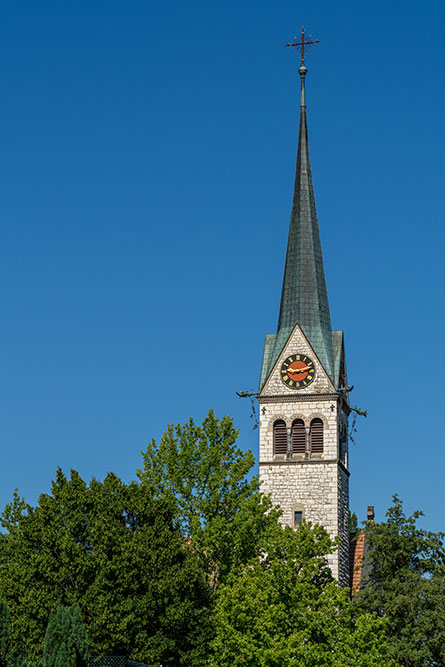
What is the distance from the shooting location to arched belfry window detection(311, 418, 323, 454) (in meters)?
61.7

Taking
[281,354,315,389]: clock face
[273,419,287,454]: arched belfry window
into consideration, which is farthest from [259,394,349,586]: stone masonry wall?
[281,354,315,389]: clock face

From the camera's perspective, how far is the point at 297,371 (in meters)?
63.4

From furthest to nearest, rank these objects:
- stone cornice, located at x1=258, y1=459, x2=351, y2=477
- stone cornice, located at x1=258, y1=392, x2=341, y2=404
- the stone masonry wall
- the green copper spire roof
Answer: the green copper spire roof, stone cornice, located at x1=258, y1=392, x2=341, y2=404, stone cornice, located at x1=258, y1=459, x2=351, y2=477, the stone masonry wall

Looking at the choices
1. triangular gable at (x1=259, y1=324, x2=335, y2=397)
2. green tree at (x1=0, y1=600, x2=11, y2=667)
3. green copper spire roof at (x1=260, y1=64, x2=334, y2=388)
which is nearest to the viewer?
green tree at (x1=0, y1=600, x2=11, y2=667)

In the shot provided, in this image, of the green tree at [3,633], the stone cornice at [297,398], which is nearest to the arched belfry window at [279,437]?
the stone cornice at [297,398]

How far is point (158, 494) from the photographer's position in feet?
172

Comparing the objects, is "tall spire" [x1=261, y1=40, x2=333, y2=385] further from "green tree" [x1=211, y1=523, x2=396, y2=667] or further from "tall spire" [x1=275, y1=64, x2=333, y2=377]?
"green tree" [x1=211, y1=523, x2=396, y2=667]

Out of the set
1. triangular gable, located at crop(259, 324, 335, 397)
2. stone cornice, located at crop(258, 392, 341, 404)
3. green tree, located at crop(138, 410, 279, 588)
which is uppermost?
triangular gable, located at crop(259, 324, 335, 397)

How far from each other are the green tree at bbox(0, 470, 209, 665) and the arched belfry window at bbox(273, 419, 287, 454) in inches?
633

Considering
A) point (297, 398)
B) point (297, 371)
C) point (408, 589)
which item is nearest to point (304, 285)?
point (297, 371)

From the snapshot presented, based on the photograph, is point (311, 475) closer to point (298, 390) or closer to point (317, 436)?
point (317, 436)

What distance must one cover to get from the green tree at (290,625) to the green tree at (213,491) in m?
2.70

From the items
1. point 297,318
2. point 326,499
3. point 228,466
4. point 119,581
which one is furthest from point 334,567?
point 119,581

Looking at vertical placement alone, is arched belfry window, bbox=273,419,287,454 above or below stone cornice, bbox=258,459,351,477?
above
